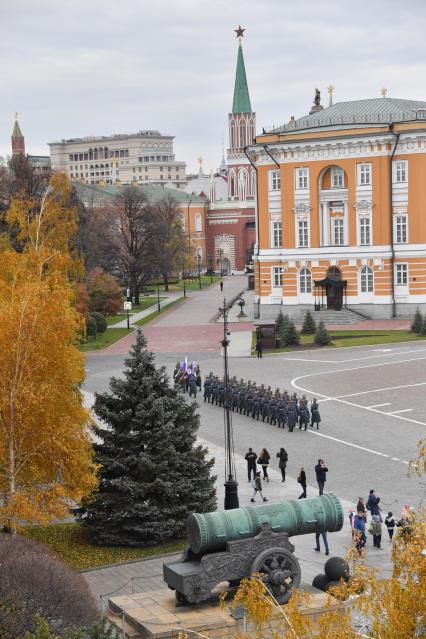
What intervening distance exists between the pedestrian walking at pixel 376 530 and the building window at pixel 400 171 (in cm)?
4297

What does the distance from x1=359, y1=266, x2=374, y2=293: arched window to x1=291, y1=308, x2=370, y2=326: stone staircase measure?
158cm

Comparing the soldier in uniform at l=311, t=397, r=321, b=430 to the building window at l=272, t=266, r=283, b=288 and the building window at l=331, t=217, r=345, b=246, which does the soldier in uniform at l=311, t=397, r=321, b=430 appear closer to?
the building window at l=331, t=217, r=345, b=246

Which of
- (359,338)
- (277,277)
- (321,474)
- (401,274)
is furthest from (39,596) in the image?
(277,277)

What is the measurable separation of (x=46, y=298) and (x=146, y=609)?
6.90 m

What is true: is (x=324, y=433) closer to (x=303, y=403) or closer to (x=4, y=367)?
(x=303, y=403)

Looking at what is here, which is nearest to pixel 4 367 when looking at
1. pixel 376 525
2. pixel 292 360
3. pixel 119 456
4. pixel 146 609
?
pixel 119 456

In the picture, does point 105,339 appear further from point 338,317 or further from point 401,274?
point 401,274

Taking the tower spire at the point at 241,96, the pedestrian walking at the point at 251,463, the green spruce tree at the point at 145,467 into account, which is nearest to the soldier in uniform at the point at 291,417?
the pedestrian walking at the point at 251,463

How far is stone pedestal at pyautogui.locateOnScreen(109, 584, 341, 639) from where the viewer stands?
16.0 meters

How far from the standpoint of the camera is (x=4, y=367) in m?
20.2

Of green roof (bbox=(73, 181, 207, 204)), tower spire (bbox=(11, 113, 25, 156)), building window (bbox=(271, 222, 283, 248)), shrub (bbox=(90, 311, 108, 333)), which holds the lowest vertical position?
shrub (bbox=(90, 311, 108, 333))

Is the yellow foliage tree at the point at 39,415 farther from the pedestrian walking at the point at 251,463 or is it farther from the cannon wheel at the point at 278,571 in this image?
the pedestrian walking at the point at 251,463

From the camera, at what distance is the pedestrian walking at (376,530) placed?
21125 millimetres

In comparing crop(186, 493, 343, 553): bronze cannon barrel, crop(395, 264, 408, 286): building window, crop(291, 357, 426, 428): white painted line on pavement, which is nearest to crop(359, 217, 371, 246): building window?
crop(395, 264, 408, 286): building window
